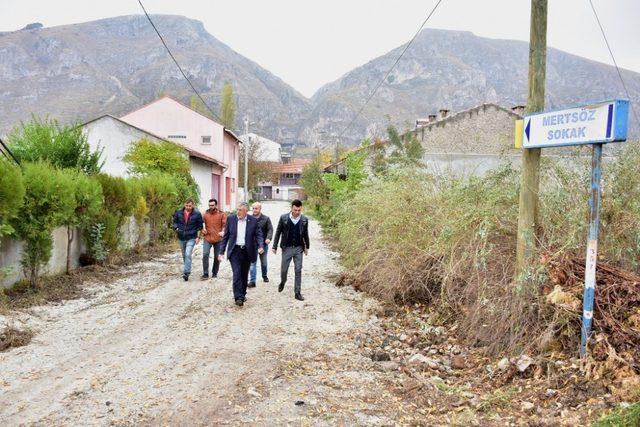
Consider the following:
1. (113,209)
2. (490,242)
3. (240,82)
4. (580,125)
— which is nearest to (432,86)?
(240,82)

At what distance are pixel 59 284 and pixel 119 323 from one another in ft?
10.3

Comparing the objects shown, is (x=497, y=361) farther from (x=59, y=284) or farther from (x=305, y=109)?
(x=305, y=109)

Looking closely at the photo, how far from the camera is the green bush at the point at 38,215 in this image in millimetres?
8422

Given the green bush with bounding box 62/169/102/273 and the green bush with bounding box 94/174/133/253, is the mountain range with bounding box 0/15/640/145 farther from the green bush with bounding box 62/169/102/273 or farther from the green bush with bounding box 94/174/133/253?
the green bush with bounding box 62/169/102/273

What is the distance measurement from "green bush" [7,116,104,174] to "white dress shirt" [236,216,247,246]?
6.65 metres

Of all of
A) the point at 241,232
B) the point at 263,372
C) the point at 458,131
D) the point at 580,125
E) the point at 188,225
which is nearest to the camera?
the point at 580,125

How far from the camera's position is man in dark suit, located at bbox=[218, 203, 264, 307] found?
8.52 metres

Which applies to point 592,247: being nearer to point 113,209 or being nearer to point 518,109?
point 113,209

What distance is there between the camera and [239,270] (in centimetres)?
852

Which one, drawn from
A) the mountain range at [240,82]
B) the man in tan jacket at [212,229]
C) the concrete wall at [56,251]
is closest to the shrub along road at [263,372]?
the concrete wall at [56,251]

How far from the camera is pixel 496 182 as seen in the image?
720 cm

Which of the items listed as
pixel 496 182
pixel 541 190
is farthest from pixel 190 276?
pixel 541 190

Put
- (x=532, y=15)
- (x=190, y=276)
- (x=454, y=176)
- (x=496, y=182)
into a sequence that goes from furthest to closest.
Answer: (x=190, y=276) → (x=454, y=176) → (x=496, y=182) → (x=532, y=15)

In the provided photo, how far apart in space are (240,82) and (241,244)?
573 ft
